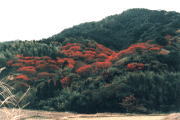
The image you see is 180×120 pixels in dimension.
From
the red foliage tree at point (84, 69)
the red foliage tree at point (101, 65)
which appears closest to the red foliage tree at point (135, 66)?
the red foliage tree at point (101, 65)

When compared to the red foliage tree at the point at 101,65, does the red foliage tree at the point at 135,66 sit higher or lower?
higher

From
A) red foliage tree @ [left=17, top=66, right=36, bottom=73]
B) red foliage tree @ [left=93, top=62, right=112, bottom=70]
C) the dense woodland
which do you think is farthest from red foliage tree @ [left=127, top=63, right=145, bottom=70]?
red foliage tree @ [left=17, top=66, right=36, bottom=73]

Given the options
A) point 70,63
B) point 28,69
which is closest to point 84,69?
point 70,63

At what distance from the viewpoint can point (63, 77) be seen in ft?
91.2

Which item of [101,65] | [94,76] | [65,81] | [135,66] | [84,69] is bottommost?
[65,81]

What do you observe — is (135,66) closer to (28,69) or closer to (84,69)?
(84,69)

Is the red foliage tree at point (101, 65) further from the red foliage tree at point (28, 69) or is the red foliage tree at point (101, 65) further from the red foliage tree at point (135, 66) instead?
the red foliage tree at point (28, 69)

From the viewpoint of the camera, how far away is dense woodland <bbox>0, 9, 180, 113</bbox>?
2259 centimetres

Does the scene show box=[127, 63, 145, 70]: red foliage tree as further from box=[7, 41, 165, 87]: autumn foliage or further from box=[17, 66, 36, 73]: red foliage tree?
box=[17, 66, 36, 73]: red foliage tree

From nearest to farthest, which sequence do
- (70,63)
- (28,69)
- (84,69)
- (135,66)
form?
(135,66) < (28,69) < (84,69) < (70,63)

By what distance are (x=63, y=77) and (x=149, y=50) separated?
7327 millimetres

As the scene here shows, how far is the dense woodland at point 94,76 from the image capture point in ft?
74.1

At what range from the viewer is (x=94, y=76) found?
27391mm

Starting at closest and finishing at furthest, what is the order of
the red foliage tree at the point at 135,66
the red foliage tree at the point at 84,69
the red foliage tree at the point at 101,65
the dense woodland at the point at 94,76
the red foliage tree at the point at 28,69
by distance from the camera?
the dense woodland at the point at 94,76
the red foliage tree at the point at 135,66
the red foliage tree at the point at 28,69
the red foliage tree at the point at 84,69
the red foliage tree at the point at 101,65
